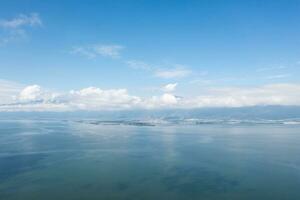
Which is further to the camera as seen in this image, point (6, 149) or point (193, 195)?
point (6, 149)

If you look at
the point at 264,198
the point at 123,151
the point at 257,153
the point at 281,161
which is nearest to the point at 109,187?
the point at 264,198

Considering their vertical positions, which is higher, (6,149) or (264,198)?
(6,149)

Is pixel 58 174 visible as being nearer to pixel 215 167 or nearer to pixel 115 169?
pixel 115 169

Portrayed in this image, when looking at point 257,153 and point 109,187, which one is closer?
point 109,187


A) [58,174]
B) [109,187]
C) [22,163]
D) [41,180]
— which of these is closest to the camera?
[109,187]

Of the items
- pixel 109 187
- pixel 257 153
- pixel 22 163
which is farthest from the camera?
pixel 257 153

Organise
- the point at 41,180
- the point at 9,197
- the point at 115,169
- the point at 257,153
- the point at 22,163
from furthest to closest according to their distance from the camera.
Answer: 1. the point at 257,153
2. the point at 22,163
3. the point at 115,169
4. the point at 41,180
5. the point at 9,197

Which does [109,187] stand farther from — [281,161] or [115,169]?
[281,161]

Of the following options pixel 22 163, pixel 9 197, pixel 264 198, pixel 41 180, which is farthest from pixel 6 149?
pixel 264 198

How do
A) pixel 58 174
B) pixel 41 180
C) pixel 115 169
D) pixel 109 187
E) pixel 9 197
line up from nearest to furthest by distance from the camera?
pixel 9 197, pixel 109 187, pixel 41 180, pixel 58 174, pixel 115 169
